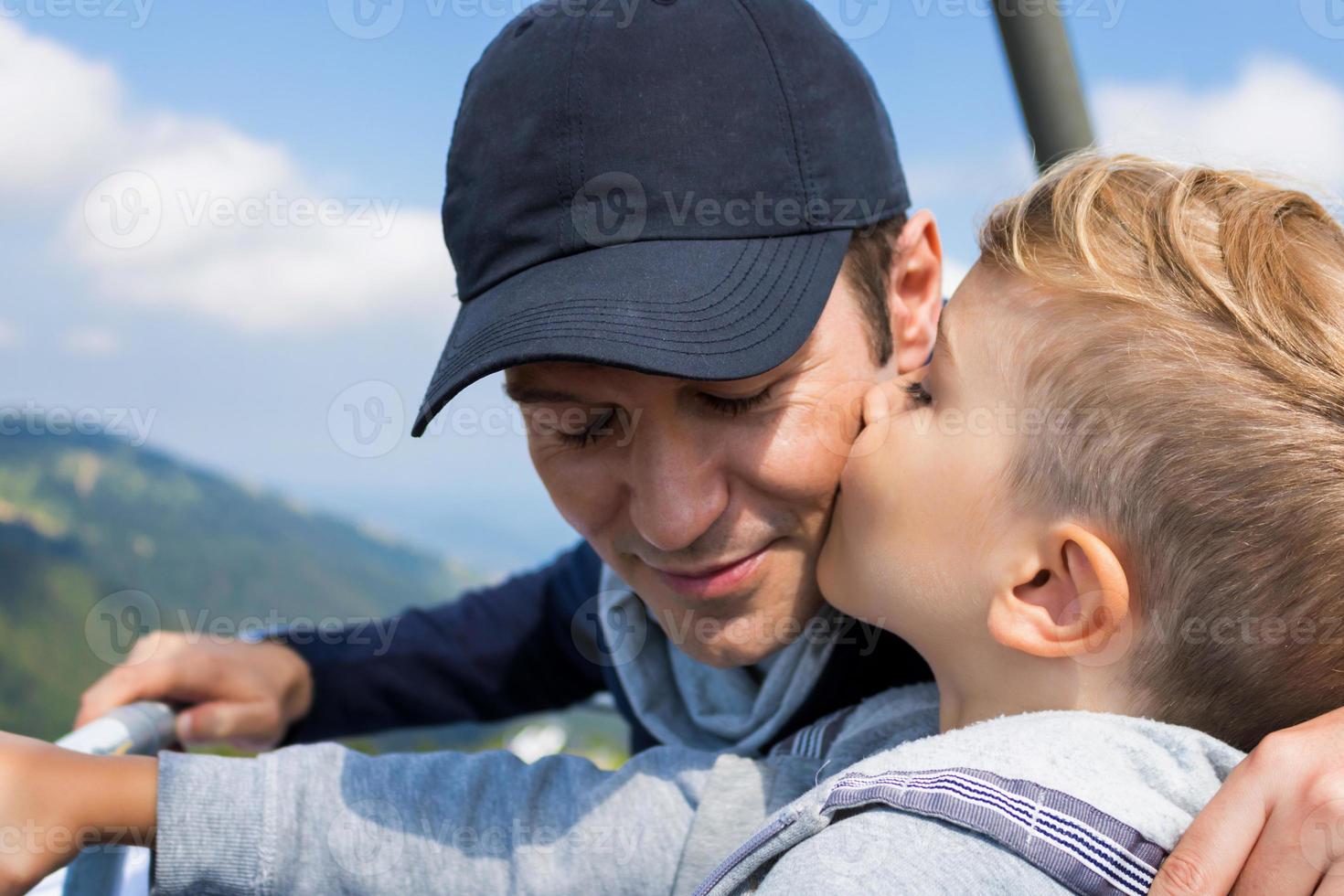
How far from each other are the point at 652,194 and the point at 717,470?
1.11ft

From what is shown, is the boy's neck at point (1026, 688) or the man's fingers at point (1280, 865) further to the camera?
the boy's neck at point (1026, 688)

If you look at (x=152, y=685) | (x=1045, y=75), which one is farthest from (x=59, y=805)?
(x=1045, y=75)

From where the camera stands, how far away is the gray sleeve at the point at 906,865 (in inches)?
37.0

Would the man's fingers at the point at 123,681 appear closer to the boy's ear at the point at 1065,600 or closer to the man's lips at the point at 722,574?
the man's lips at the point at 722,574

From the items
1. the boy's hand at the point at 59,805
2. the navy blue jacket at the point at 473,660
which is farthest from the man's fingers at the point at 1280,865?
the navy blue jacket at the point at 473,660

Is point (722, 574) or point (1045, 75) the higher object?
point (1045, 75)

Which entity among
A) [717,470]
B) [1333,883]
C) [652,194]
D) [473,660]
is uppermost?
[652,194]

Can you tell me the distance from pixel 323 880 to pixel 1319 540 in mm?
1153

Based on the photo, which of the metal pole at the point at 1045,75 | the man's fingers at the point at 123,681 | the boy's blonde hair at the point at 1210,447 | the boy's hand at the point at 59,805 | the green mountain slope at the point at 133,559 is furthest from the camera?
the green mountain slope at the point at 133,559

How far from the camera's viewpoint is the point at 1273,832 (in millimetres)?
950

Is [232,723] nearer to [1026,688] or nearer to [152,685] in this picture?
[152,685]

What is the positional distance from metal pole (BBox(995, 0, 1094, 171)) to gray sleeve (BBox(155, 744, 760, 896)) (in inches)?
56.2

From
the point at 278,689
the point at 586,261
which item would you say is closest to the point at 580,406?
the point at 586,261

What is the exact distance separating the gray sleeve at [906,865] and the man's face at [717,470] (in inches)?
17.8
